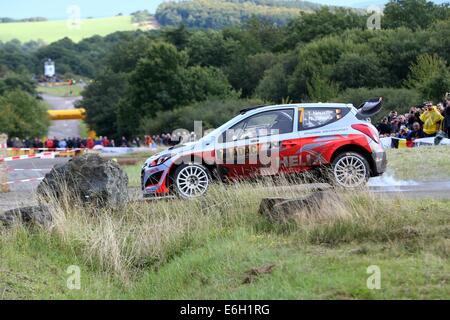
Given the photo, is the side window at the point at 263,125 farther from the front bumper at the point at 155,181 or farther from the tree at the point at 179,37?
the tree at the point at 179,37

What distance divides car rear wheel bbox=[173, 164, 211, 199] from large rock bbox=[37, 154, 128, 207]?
113cm

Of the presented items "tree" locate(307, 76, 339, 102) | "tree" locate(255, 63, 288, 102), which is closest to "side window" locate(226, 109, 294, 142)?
"tree" locate(307, 76, 339, 102)

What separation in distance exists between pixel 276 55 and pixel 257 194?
95.3m

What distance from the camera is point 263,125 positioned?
15508 millimetres

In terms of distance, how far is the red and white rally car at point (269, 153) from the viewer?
15.2 m

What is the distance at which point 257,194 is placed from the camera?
43.1ft

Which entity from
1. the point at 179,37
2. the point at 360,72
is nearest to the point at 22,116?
the point at 179,37

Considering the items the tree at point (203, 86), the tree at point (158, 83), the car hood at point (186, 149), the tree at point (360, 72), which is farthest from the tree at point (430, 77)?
the car hood at point (186, 149)

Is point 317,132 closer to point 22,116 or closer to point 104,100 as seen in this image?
point 104,100

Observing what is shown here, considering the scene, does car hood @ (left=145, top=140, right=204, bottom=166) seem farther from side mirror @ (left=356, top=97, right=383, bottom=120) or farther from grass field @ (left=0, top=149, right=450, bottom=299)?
side mirror @ (left=356, top=97, right=383, bottom=120)

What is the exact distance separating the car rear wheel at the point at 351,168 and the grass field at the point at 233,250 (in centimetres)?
202

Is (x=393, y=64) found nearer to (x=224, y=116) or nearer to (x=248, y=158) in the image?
(x=224, y=116)

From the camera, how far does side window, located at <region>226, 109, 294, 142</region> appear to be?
15430 millimetres

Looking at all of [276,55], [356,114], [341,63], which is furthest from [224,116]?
[356,114]
